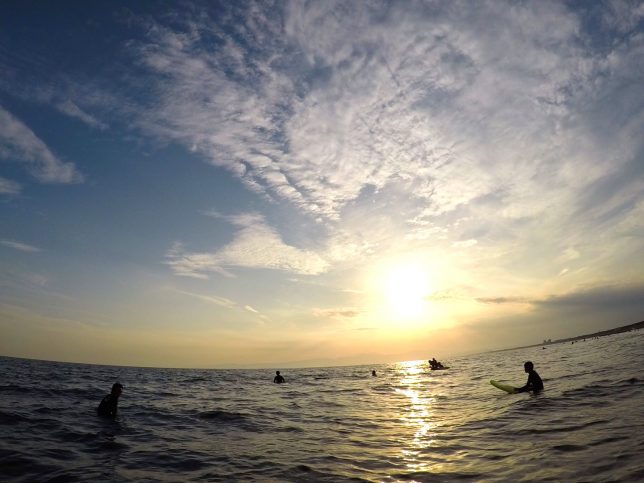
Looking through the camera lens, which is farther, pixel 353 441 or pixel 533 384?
pixel 533 384

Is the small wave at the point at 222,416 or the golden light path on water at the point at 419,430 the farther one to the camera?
the small wave at the point at 222,416

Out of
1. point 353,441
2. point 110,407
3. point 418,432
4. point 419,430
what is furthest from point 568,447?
point 110,407

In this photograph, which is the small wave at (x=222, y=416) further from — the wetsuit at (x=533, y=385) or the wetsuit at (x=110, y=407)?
the wetsuit at (x=533, y=385)

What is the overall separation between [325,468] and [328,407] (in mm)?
12620

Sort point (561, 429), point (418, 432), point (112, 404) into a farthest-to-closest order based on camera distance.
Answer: point (112, 404) < point (418, 432) < point (561, 429)

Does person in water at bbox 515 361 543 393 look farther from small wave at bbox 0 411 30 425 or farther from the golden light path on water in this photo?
small wave at bbox 0 411 30 425

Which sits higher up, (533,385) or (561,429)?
(561,429)

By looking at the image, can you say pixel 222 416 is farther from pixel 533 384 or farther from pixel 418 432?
pixel 533 384

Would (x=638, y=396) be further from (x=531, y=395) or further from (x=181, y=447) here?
(x=181, y=447)

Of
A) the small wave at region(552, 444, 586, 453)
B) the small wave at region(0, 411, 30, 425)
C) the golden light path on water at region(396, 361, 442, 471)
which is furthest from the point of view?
the small wave at region(0, 411, 30, 425)

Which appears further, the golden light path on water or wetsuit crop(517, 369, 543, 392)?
wetsuit crop(517, 369, 543, 392)

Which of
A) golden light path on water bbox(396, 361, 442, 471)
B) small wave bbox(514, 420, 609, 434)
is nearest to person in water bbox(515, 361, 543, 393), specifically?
golden light path on water bbox(396, 361, 442, 471)

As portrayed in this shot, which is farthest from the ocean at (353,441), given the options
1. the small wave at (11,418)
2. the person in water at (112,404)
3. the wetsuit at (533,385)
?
the person in water at (112,404)

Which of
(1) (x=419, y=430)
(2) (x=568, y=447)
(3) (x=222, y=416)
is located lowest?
(3) (x=222, y=416)
